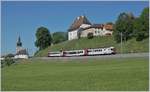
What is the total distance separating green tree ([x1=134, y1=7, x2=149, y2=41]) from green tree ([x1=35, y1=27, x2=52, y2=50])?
150 ft

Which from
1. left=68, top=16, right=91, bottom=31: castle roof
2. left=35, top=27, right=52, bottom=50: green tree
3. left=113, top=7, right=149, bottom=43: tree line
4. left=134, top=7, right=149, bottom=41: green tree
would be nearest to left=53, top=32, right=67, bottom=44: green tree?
left=68, top=16, right=91, bottom=31: castle roof

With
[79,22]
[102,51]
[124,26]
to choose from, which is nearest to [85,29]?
[79,22]

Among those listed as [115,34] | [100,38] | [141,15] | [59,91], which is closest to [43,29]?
[100,38]

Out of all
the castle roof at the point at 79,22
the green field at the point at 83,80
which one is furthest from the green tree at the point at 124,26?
the green field at the point at 83,80

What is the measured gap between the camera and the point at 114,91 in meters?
13.0

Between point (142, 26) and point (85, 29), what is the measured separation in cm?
6288

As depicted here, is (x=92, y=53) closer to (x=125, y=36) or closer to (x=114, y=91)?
(x=125, y=36)

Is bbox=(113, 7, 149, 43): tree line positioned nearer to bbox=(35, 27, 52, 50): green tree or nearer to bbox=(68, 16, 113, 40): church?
bbox=(35, 27, 52, 50): green tree

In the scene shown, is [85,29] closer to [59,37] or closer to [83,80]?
[59,37]

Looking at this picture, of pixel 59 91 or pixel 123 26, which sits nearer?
pixel 59 91

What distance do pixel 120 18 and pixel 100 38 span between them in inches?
865

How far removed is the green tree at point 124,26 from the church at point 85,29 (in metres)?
35.8

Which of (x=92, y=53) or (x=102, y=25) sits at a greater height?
(x=102, y=25)

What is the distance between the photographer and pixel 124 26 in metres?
105
